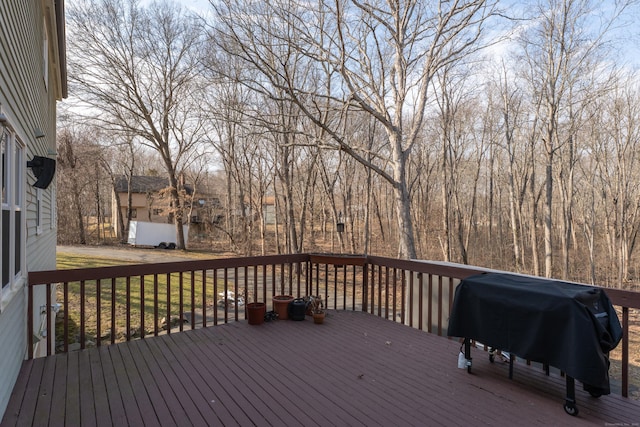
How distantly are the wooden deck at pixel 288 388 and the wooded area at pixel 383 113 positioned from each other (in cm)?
370

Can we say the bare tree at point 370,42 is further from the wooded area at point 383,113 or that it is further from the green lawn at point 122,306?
the green lawn at point 122,306

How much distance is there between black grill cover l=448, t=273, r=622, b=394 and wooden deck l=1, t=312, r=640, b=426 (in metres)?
0.35

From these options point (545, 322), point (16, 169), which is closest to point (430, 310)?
point (545, 322)

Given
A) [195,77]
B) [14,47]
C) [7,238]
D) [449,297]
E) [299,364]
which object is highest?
[195,77]

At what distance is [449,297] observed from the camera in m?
3.88

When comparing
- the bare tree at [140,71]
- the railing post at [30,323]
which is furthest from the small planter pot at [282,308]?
the bare tree at [140,71]

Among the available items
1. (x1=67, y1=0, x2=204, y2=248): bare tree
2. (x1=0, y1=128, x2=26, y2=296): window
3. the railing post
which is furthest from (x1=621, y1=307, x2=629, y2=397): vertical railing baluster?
(x1=67, y1=0, x2=204, y2=248): bare tree

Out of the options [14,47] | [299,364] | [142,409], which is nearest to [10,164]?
[14,47]

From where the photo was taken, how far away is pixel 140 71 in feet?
55.1

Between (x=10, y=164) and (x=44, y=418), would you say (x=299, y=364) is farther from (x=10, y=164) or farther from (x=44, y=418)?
(x=10, y=164)

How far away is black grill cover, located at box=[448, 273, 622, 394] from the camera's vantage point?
2195 millimetres

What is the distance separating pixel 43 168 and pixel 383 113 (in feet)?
17.7

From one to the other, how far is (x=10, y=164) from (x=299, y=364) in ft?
9.10

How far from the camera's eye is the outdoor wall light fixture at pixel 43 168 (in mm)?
3256
